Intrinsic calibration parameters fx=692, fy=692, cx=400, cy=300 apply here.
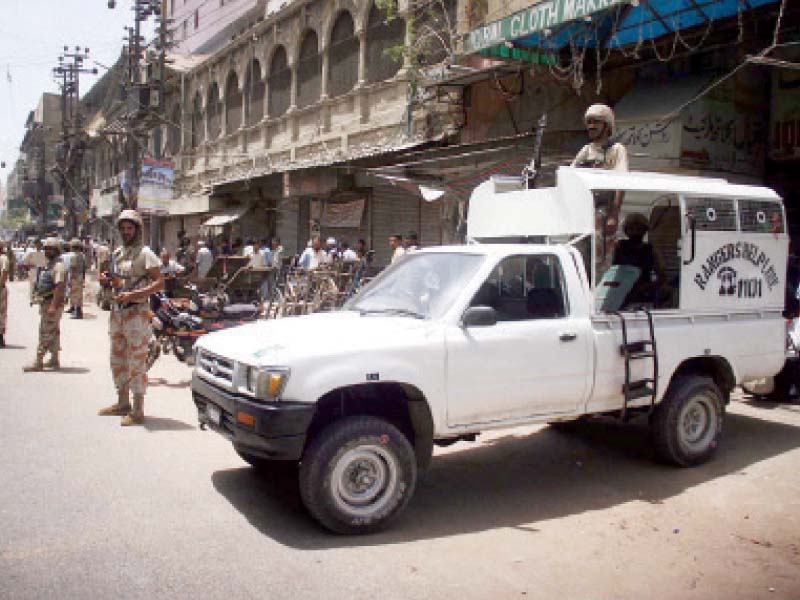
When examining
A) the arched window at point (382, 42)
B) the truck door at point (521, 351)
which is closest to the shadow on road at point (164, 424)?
the truck door at point (521, 351)

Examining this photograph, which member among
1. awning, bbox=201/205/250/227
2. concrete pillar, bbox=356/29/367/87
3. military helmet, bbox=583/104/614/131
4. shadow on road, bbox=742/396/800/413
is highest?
concrete pillar, bbox=356/29/367/87

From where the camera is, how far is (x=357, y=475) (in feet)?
14.5

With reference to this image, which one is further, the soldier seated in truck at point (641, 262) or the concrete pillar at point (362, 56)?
the concrete pillar at point (362, 56)

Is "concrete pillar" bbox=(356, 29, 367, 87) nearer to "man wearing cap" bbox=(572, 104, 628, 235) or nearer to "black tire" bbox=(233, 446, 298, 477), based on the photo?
"man wearing cap" bbox=(572, 104, 628, 235)

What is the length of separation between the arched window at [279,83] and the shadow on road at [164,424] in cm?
1865

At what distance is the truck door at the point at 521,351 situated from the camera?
15.1 feet

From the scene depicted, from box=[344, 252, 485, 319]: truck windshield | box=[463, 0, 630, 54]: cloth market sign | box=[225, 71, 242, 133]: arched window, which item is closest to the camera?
box=[344, 252, 485, 319]: truck windshield

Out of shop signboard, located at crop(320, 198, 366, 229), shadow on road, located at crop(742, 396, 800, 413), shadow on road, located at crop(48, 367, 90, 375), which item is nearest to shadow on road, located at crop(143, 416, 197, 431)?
shadow on road, located at crop(48, 367, 90, 375)

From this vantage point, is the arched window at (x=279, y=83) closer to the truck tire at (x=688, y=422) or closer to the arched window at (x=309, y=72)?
the arched window at (x=309, y=72)

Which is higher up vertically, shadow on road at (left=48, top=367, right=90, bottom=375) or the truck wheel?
the truck wheel

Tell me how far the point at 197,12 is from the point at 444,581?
135ft

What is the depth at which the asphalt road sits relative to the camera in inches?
147

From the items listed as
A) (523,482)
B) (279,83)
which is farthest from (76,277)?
(523,482)

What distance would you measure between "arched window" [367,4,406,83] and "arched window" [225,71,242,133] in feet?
34.7
